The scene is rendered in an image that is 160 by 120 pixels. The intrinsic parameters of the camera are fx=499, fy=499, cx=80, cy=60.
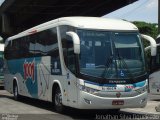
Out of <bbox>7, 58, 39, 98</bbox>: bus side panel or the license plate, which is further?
<bbox>7, 58, 39, 98</bbox>: bus side panel

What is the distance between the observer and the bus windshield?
14539 millimetres

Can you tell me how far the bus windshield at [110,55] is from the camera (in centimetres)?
1454

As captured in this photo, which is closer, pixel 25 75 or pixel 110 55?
pixel 110 55

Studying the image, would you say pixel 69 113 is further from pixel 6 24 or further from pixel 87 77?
pixel 6 24

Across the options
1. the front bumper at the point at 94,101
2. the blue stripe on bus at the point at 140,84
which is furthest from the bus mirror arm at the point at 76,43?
the blue stripe on bus at the point at 140,84

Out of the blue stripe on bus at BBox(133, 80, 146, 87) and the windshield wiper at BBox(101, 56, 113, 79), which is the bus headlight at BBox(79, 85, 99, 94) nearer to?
the windshield wiper at BBox(101, 56, 113, 79)

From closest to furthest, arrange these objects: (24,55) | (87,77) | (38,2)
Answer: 1. (87,77)
2. (24,55)
3. (38,2)

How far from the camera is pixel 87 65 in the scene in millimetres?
14547

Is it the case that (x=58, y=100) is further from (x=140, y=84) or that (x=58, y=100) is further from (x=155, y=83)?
(x=155, y=83)

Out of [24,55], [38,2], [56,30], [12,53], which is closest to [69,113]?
[56,30]

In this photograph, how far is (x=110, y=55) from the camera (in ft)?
48.5

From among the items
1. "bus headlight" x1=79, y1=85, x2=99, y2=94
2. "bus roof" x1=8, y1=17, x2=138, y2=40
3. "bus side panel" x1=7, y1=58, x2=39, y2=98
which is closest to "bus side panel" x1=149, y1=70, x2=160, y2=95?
"bus side panel" x1=7, y1=58, x2=39, y2=98

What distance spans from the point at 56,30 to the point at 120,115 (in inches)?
141

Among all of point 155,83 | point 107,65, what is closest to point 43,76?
point 107,65
